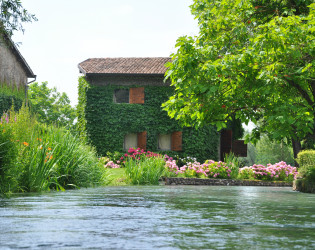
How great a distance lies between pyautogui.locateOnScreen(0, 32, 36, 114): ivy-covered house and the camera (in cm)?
2578

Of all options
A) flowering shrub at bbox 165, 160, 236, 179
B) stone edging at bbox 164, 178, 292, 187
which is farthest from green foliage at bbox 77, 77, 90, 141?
stone edging at bbox 164, 178, 292, 187

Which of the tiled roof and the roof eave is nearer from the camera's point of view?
the tiled roof

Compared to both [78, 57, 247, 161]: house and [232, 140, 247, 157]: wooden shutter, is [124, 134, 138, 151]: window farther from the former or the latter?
[232, 140, 247, 157]: wooden shutter

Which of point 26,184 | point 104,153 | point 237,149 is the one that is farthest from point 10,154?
point 237,149

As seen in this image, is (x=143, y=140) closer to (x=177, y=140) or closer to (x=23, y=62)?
(x=177, y=140)

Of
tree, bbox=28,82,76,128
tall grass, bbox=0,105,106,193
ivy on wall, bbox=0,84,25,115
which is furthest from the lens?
tree, bbox=28,82,76,128

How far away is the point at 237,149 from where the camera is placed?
97.7ft

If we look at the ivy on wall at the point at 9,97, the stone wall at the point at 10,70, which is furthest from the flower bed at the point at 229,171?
the stone wall at the point at 10,70

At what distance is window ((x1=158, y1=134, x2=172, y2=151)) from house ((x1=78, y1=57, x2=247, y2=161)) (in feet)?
0.72

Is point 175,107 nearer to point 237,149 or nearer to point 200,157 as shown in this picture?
point 200,157

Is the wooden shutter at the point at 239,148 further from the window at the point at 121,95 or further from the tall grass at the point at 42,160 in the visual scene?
the tall grass at the point at 42,160

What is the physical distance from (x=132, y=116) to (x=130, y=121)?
0.29 metres

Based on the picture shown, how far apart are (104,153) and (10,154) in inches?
709

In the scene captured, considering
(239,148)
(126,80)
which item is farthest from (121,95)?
(239,148)
